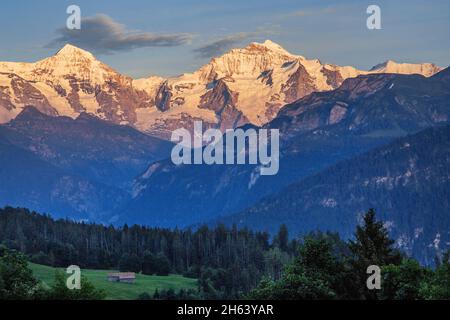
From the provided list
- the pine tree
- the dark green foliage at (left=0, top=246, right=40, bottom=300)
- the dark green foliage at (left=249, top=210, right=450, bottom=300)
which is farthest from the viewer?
the pine tree

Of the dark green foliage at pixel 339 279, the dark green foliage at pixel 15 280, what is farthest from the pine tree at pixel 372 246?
the dark green foliage at pixel 15 280

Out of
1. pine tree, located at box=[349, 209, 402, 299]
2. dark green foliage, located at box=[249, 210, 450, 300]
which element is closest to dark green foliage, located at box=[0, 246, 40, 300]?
dark green foliage, located at box=[249, 210, 450, 300]

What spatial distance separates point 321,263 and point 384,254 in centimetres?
1399

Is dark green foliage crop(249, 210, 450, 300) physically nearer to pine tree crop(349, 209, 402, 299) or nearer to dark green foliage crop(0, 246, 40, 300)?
pine tree crop(349, 209, 402, 299)

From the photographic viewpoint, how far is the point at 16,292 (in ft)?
407

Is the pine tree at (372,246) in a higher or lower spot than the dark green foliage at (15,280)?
higher

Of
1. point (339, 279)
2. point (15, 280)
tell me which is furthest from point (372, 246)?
point (15, 280)

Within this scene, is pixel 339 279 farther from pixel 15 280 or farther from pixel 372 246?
pixel 15 280

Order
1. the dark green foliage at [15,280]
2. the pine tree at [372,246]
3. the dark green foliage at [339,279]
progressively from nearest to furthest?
1. the dark green foliage at [339,279]
2. the dark green foliage at [15,280]
3. the pine tree at [372,246]

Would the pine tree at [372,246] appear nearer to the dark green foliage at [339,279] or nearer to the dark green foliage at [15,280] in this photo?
the dark green foliage at [339,279]

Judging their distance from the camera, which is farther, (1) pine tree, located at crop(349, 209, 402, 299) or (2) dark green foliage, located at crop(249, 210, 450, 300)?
(1) pine tree, located at crop(349, 209, 402, 299)
